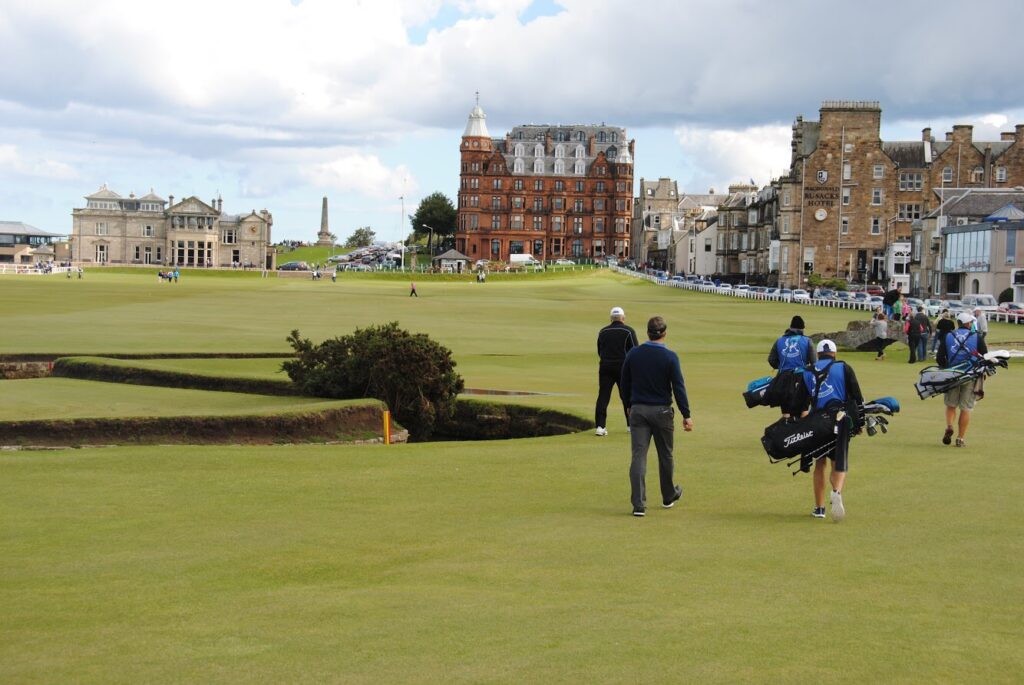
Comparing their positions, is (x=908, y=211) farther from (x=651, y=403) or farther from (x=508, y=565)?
(x=508, y=565)

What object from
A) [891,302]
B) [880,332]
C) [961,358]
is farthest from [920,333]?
[961,358]

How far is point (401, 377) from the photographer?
2698 centimetres

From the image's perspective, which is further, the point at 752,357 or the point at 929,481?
the point at 752,357

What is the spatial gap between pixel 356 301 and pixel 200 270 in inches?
3299

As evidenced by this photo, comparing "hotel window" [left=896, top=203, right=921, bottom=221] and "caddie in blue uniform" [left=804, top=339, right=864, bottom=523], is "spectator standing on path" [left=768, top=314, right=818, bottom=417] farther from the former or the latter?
"hotel window" [left=896, top=203, right=921, bottom=221]

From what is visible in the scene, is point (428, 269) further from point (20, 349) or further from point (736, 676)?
point (736, 676)

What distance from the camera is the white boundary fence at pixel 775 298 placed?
2956 inches

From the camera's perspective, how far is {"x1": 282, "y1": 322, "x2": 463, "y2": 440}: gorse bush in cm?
2707

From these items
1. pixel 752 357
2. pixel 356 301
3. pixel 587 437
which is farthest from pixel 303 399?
pixel 356 301

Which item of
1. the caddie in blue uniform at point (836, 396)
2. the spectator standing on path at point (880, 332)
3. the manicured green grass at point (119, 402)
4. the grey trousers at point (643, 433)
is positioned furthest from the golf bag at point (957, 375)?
the spectator standing on path at point (880, 332)

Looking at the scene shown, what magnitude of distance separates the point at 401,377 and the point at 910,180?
111776 millimetres

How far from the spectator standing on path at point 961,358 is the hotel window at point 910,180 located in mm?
112717

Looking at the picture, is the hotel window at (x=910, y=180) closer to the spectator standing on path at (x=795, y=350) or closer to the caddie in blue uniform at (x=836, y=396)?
the spectator standing on path at (x=795, y=350)

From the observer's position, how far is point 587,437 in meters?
23.1
